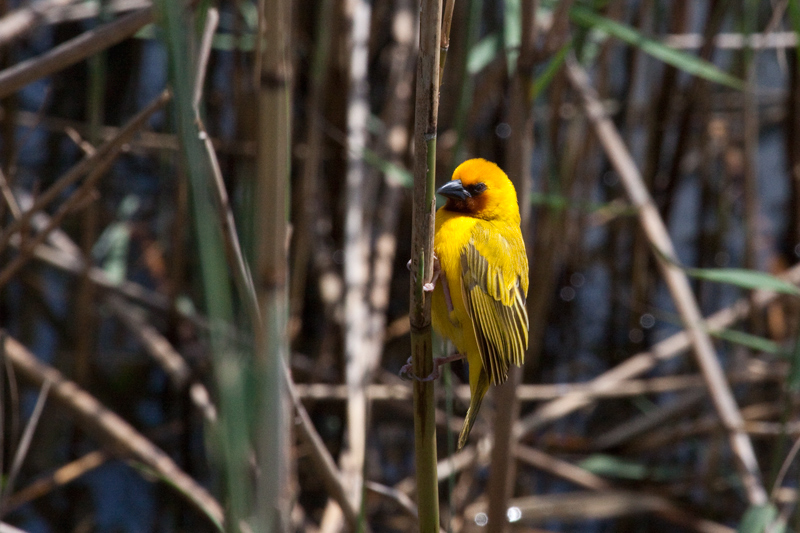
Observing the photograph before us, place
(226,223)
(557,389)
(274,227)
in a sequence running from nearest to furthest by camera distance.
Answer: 1. (274,227)
2. (226,223)
3. (557,389)

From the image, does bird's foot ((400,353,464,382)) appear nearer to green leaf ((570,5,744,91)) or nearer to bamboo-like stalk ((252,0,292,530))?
bamboo-like stalk ((252,0,292,530))

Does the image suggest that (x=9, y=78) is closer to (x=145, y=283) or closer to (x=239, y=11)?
(x=239, y=11)

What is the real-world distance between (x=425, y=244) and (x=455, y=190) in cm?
77

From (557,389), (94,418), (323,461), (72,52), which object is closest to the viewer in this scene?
(72,52)

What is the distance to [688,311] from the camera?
3.32 meters

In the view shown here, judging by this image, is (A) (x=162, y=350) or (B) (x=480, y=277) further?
(A) (x=162, y=350)

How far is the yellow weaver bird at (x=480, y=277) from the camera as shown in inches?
73.8

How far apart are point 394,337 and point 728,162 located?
2453mm

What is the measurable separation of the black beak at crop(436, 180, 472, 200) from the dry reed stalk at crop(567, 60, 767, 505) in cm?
102

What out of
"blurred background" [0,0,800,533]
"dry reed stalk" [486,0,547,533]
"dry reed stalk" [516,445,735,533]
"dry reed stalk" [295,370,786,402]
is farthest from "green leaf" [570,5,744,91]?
"dry reed stalk" [516,445,735,533]

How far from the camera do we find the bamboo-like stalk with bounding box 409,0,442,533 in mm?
1159

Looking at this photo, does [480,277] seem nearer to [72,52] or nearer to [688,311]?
[72,52]

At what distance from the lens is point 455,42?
4.04 meters

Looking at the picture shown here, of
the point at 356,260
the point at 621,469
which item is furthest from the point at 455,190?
the point at 621,469
